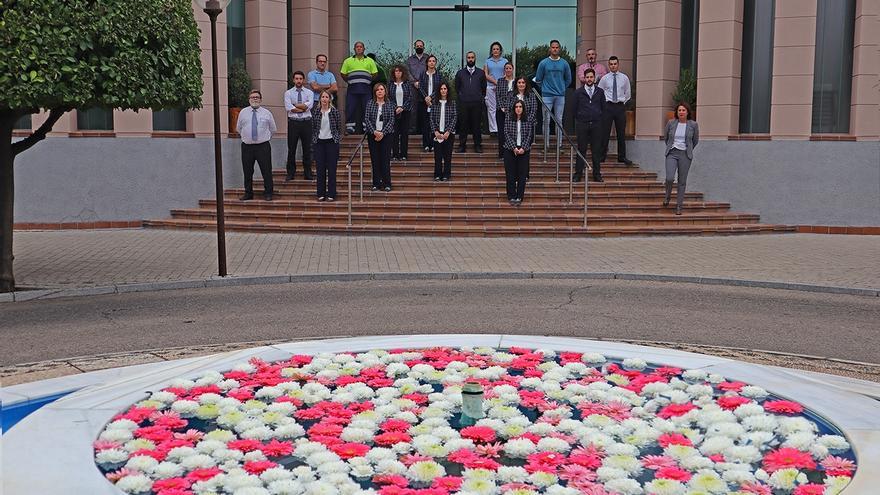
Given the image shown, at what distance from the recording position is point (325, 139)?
18219mm

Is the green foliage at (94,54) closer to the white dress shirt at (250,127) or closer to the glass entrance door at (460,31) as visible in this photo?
the white dress shirt at (250,127)

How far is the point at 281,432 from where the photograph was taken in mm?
4828

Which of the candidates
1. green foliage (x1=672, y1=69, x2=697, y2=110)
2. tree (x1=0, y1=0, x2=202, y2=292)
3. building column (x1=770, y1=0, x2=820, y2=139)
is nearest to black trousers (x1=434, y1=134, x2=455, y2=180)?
green foliage (x1=672, y1=69, x2=697, y2=110)

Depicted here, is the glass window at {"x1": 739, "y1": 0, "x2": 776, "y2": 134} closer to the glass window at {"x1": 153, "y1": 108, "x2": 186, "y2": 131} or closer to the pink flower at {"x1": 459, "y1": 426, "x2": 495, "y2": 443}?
the glass window at {"x1": 153, "y1": 108, "x2": 186, "y2": 131}

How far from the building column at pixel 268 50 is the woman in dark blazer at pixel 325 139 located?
2842 millimetres

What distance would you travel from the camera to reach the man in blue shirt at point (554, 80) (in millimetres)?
20391

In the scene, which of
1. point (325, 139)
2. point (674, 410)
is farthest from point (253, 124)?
point (674, 410)

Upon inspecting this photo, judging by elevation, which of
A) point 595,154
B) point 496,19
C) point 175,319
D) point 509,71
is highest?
point 496,19

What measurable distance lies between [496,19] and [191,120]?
8988 millimetres

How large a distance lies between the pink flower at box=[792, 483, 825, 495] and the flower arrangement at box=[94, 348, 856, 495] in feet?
0.04

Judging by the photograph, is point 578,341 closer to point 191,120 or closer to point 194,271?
point 194,271

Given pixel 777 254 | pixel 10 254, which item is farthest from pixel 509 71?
pixel 10 254

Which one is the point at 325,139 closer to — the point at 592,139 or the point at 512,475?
the point at 592,139

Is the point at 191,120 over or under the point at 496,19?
under
